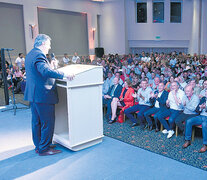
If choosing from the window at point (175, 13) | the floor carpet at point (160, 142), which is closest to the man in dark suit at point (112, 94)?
the floor carpet at point (160, 142)

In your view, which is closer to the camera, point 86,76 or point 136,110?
point 86,76

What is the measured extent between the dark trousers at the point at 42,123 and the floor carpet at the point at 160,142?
126 cm

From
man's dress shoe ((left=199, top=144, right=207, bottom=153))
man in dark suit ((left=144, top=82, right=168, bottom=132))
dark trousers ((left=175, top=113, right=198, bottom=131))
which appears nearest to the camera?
man's dress shoe ((left=199, top=144, right=207, bottom=153))

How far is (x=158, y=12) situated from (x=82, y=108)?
15.7 metres

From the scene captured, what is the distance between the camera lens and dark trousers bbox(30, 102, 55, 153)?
9.88ft

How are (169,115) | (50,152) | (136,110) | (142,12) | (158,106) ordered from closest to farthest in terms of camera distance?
(50,152) → (169,115) → (158,106) → (136,110) → (142,12)

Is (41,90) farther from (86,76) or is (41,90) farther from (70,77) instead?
(86,76)

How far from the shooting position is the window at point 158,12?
17016 mm

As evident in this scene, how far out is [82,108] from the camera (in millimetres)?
3229

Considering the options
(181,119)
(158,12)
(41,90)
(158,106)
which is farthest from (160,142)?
(158,12)

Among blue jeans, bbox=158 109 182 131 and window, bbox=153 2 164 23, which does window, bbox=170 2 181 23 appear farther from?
blue jeans, bbox=158 109 182 131

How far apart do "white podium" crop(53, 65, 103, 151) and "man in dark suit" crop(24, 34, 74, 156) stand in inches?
7.9

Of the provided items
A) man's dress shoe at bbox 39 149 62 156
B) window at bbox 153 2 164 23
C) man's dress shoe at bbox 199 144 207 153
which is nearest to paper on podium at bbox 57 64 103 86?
man's dress shoe at bbox 39 149 62 156

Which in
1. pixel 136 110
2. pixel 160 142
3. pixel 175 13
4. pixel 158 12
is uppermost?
pixel 158 12
